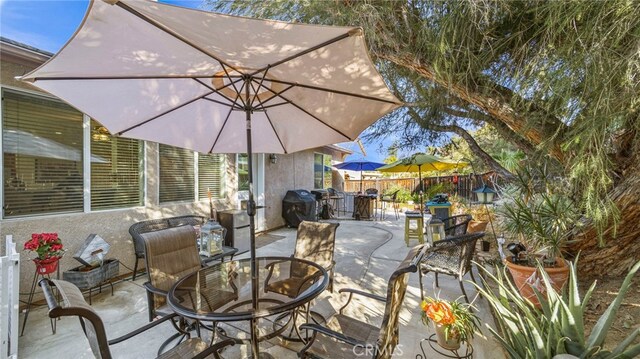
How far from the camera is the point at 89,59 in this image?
5.34 ft

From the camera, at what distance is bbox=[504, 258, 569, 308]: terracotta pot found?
2.96 meters

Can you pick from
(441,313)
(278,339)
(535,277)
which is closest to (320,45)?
(441,313)

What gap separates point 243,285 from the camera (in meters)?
2.88

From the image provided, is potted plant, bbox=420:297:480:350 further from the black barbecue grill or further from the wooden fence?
the black barbecue grill

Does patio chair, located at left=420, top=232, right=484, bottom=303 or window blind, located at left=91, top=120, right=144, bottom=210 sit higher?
window blind, located at left=91, top=120, right=144, bottom=210

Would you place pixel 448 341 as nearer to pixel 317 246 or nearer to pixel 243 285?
pixel 317 246

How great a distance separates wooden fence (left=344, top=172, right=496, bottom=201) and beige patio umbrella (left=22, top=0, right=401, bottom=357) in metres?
5.97

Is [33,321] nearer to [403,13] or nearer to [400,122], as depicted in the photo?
[403,13]

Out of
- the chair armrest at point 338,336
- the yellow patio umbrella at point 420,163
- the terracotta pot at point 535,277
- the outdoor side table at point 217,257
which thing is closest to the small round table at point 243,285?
the chair armrest at point 338,336

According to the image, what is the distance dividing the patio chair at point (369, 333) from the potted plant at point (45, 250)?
3.29m

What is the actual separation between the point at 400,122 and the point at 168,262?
4.57m

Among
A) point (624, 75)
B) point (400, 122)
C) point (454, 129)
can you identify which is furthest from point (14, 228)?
point (454, 129)

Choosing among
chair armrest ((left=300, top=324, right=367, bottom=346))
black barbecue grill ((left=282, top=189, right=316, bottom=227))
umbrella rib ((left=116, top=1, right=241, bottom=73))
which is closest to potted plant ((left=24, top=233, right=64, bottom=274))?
umbrella rib ((left=116, top=1, right=241, bottom=73))

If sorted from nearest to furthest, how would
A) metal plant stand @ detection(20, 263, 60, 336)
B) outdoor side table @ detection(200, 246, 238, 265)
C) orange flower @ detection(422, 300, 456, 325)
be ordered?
1. orange flower @ detection(422, 300, 456, 325)
2. metal plant stand @ detection(20, 263, 60, 336)
3. outdoor side table @ detection(200, 246, 238, 265)
